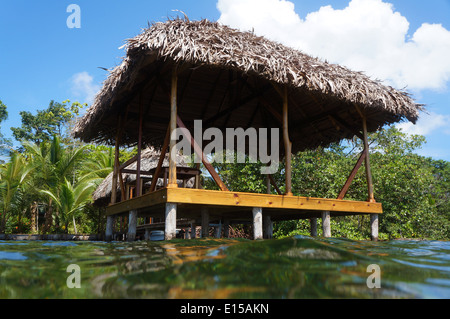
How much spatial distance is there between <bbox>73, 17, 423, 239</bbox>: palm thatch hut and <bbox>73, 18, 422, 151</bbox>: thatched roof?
17 millimetres

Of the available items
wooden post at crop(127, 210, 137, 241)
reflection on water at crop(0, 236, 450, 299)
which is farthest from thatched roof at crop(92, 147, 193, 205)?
reflection on water at crop(0, 236, 450, 299)

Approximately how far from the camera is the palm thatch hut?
4.48 metres

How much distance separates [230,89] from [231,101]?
0.30m

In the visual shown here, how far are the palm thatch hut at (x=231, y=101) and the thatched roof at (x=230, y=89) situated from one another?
17mm

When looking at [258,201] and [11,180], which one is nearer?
[258,201]

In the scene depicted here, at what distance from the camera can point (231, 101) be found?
24.1 feet

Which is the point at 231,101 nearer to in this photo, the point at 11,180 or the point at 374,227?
the point at 374,227

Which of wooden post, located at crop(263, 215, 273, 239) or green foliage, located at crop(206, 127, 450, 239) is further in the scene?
green foliage, located at crop(206, 127, 450, 239)

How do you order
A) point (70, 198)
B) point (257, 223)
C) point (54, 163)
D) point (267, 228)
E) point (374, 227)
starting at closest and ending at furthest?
point (257, 223)
point (374, 227)
point (267, 228)
point (70, 198)
point (54, 163)

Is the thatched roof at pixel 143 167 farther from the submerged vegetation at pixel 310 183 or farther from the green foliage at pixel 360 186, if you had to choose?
the green foliage at pixel 360 186

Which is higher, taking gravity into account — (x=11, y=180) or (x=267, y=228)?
(x=11, y=180)

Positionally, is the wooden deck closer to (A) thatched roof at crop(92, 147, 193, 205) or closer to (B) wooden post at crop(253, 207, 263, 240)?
(B) wooden post at crop(253, 207, 263, 240)

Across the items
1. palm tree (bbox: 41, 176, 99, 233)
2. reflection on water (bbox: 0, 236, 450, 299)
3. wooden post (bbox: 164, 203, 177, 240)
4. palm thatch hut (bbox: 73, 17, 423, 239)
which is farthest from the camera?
palm tree (bbox: 41, 176, 99, 233)

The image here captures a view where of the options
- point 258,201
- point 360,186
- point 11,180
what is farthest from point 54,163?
point 360,186
